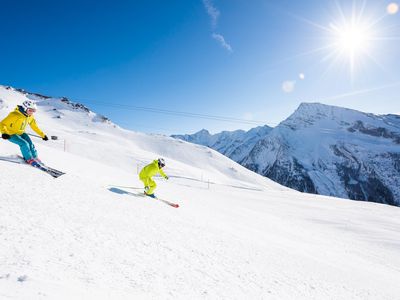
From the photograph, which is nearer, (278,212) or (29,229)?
(29,229)

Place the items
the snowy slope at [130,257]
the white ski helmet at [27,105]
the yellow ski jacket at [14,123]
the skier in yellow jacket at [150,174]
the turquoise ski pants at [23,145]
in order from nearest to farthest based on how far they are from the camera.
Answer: the snowy slope at [130,257] → the yellow ski jacket at [14,123] → the turquoise ski pants at [23,145] → the white ski helmet at [27,105] → the skier in yellow jacket at [150,174]

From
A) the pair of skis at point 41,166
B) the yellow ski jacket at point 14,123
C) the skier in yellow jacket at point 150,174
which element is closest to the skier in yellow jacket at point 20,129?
the yellow ski jacket at point 14,123

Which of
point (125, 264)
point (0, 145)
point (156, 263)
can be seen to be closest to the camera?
point (125, 264)

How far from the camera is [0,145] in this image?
10.5m

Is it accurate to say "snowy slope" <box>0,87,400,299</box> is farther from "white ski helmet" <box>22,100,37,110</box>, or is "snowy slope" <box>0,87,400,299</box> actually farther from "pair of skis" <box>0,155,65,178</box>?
"white ski helmet" <box>22,100,37,110</box>

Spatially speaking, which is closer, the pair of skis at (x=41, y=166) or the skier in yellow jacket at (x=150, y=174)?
the pair of skis at (x=41, y=166)

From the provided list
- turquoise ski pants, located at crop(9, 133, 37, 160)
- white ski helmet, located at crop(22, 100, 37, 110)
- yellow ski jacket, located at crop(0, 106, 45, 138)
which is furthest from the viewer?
white ski helmet, located at crop(22, 100, 37, 110)

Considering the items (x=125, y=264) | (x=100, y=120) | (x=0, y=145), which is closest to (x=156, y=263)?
(x=125, y=264)

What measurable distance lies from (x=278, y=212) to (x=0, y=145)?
50.9ft

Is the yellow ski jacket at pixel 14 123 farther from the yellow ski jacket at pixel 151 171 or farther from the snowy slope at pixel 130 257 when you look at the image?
the yellow ski jacket at pixel 151 171

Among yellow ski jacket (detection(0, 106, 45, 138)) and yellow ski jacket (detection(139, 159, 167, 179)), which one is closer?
yellow ski jacket (detection(0, 106, 45, 138))

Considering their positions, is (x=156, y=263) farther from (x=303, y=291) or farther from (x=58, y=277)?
(x=303, y=291)

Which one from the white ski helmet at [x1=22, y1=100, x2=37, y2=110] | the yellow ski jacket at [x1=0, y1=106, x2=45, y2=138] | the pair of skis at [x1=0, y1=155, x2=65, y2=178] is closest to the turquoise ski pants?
the yellow ski jacket at [x1=0, y1=106, x2=45, y2=138]

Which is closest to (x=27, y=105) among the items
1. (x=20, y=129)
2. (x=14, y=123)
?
(x=14, y=123)
